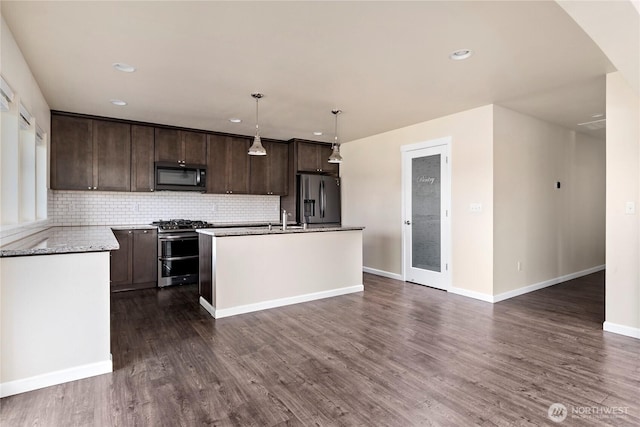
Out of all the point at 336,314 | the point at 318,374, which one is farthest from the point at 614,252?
the point at 318,374

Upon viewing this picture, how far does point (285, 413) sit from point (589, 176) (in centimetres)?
646

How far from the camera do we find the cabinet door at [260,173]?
6223 millimetres

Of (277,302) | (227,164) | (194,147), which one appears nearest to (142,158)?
(194,147)

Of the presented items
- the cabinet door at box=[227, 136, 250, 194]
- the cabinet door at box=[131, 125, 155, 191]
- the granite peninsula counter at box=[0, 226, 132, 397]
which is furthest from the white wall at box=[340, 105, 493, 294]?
the granite peninsula counter at box=[0, 226, 132, 397]

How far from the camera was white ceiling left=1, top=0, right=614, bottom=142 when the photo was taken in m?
2.27

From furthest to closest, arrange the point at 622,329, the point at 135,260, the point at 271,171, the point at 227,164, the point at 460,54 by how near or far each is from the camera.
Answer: the point at 271,171 < the point at 227,164 < the point at 135,260 < the point at 622,329 < the point at 460,54

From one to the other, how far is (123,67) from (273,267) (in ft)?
8.22

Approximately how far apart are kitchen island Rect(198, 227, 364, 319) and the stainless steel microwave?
5.15 ft

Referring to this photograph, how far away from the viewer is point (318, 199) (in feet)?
21.3

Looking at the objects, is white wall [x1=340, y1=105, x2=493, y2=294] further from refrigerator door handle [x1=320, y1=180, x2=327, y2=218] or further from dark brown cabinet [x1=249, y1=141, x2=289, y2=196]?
dark brown cabinet [x1=249, y1=141, x2=289, y2=196]

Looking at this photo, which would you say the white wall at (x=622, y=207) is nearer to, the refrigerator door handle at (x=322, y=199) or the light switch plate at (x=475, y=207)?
the light switch plate at (x=475, y=207)

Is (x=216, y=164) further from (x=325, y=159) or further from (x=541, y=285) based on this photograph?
(x=541, y=285)

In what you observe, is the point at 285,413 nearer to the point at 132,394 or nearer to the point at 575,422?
the point at 132,394

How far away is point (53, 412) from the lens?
2.03 metres
